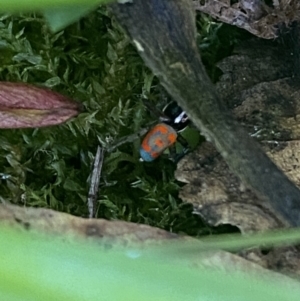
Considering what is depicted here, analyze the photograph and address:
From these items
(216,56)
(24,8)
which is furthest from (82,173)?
(24,8)

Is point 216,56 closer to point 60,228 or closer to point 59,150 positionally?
point 59,150

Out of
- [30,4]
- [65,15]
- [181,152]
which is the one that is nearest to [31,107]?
[181,152]

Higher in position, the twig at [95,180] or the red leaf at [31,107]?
the red leaf at [31,107]

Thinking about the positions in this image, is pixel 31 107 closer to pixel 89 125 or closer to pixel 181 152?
pixel 89 125

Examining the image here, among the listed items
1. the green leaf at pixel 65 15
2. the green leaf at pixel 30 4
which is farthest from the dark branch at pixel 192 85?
the green leaf at pixel 30 4

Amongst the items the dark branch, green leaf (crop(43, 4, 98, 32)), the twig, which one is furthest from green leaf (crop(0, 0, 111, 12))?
the twig

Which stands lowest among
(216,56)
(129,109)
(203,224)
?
(203,224)

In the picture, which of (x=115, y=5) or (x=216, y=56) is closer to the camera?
(x=115, y=5)

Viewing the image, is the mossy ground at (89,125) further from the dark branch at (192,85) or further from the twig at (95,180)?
the dark branch at (192,85)
